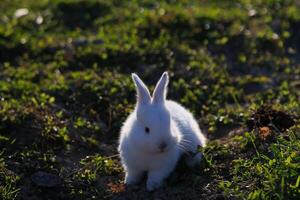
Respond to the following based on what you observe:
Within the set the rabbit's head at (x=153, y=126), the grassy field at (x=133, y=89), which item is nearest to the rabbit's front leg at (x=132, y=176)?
the grassy field at (x=133, y=89)

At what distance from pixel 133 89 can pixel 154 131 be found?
9.42 feet

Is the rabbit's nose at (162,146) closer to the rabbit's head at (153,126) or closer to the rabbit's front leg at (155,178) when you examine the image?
the rabbit's head at (153,126)

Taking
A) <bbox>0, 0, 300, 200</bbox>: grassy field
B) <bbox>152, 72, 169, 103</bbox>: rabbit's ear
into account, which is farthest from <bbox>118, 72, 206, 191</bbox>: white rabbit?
<bbox>0, 0, 300, 200</bbox>: grassy field

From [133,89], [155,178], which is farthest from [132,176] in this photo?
[133,89]

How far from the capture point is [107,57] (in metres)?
10.1

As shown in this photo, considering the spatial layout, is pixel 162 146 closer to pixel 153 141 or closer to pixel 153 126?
pixel 153 141

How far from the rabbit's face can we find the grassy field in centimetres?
54

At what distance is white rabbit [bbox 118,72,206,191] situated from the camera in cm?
644

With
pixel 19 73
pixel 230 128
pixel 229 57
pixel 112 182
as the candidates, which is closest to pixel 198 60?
pixel 229 57

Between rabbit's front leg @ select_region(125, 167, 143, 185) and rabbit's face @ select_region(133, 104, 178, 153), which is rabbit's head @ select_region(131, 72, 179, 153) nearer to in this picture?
rabbit's face @ select_region(133, 104, 178, 153)

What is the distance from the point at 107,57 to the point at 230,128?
269cm

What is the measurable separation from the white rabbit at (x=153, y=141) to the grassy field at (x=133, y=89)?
0.54 feet

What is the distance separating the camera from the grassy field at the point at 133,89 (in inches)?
269

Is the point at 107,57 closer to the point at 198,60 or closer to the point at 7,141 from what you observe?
the point at 198,60
